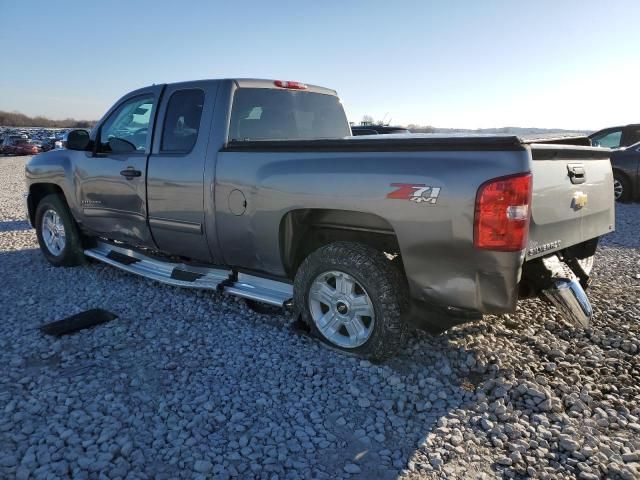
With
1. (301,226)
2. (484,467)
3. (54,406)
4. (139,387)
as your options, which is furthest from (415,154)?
(54,406)

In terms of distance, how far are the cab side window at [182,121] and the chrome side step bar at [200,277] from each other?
1.11 meters

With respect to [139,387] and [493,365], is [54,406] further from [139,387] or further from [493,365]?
[493,365]

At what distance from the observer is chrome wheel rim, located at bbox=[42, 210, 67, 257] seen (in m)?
5.74

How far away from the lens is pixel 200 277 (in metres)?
4.33

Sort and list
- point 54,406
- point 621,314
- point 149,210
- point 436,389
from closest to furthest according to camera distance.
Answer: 1. point 54,406
2. point 436,389
3. point 621,314
4. point 149,210

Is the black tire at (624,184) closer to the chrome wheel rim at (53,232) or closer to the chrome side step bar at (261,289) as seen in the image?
the chrome side step bar at (261,289)

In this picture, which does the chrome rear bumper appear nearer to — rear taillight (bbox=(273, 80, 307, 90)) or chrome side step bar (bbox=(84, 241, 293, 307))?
chrome side step bar (bbox=(84, 241, 293, 307))

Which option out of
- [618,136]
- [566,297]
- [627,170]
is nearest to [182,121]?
[566,297]

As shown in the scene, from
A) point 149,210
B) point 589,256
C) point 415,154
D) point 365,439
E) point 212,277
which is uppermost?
point 415,154

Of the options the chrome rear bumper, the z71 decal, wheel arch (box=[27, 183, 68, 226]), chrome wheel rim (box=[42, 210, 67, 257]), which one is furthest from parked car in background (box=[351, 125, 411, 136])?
the z71 decal

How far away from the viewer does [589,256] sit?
3.95 metres

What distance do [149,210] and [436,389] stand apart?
2971 mm

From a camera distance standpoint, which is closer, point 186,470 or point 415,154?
point 186,470

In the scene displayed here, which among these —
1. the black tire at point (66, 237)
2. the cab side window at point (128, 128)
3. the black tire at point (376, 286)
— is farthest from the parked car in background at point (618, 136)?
the black tire at point (66, 237)
